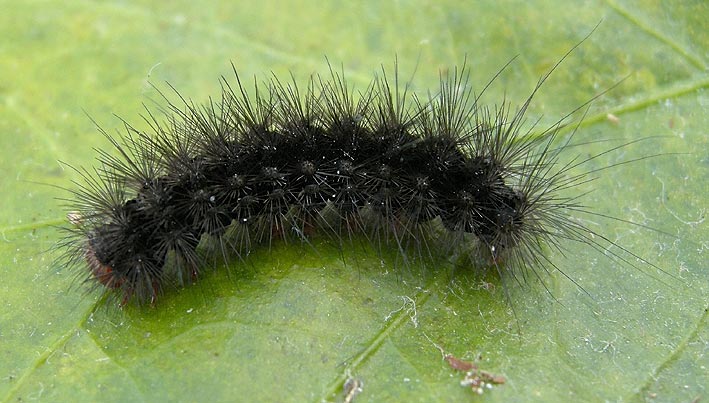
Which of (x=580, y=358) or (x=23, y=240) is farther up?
(x=23, y=240)

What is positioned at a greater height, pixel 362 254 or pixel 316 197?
pixel 316 197

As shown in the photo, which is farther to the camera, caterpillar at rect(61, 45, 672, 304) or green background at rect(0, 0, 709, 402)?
caterpillar at rect(61, 45, 672, 304)

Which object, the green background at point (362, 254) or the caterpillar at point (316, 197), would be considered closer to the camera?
the green background at point (362, 254)

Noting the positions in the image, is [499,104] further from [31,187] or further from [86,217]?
[31,187]

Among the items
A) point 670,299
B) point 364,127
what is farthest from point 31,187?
point 670,299
